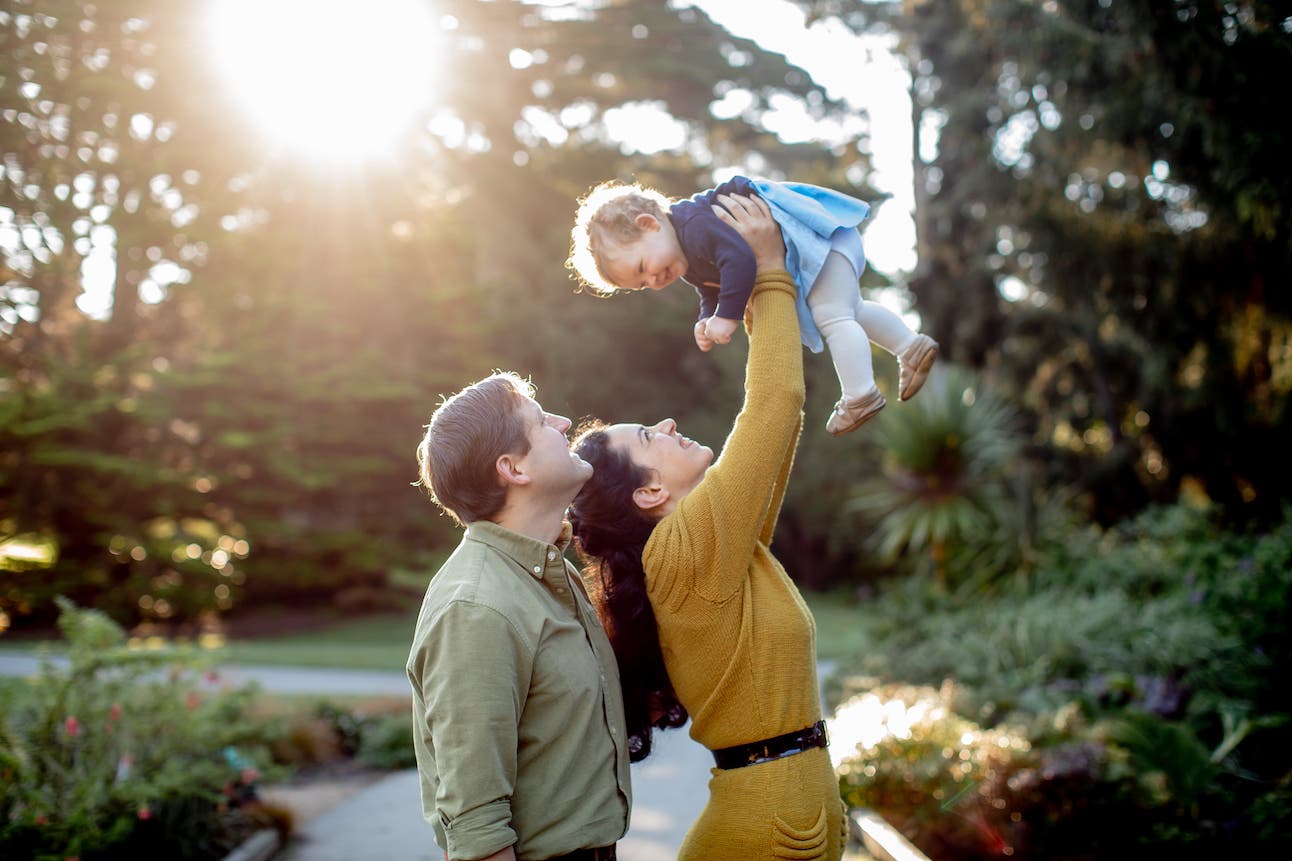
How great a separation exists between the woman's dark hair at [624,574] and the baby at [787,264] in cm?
39

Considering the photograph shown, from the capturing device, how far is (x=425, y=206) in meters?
22.4

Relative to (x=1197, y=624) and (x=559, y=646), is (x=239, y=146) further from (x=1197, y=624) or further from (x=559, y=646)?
(x=559, y=646)

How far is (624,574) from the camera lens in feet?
8.07

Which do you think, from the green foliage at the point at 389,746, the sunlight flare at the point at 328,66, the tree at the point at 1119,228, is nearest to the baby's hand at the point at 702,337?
the tree at the point at 1119,228

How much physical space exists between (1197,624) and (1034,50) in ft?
17.7

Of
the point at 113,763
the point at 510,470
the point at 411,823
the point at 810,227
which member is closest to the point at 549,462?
the point at 510,470

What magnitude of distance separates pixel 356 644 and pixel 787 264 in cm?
1643

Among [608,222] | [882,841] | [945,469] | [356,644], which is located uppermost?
[608,222]

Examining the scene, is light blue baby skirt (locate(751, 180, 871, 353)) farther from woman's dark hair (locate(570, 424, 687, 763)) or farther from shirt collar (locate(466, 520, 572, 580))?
shirt collar (locate(466, 520, 572, 580))

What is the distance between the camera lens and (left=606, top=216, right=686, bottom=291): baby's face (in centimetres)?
264

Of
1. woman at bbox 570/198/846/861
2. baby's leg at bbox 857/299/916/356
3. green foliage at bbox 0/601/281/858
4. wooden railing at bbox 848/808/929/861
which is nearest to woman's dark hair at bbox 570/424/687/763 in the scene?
woman at bbox 570/198/846/861

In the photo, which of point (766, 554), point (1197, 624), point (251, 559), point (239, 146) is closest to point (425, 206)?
point (239, 146)

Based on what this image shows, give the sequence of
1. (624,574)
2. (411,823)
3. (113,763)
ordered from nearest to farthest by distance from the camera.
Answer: (624,574) < (113,763) < (411,823)

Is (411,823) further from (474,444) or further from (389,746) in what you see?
(474,444)
